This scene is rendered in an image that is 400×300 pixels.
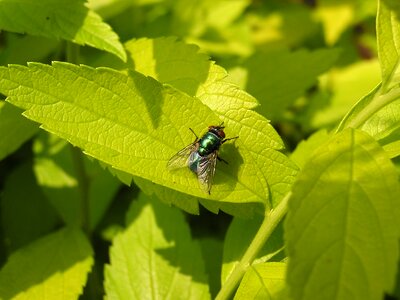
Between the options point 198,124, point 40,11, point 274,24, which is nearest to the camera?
point 198,124

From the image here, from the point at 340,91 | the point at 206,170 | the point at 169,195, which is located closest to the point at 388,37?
the point at 206,170

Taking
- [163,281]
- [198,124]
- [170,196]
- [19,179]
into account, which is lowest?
[19,179]

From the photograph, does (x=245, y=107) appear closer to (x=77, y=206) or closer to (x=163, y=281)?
(x=163, y=281)

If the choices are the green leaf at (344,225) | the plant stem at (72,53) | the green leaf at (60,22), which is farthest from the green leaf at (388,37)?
the plant stem at (72,53)

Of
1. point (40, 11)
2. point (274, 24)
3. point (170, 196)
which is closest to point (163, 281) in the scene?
point (170, 196)

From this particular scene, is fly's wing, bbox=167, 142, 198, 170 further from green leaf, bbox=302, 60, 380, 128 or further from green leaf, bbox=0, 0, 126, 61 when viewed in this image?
green leaf, bbox=302, 60, 380, 128

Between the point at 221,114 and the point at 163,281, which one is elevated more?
the point at 221,114
